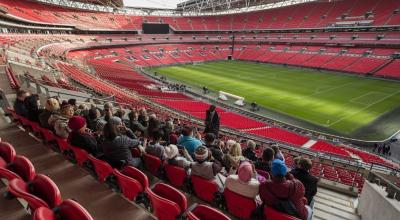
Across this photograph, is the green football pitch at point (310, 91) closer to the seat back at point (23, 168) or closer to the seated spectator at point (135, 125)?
the seated spectator at point (135, 125)

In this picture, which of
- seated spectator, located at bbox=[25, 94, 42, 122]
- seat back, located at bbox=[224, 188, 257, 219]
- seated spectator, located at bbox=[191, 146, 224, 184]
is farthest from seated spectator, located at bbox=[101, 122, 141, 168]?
seated spectator, located at bbox=[25, 94, 42, 122]

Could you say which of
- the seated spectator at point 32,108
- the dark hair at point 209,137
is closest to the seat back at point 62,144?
the seated spectator at point 32,108

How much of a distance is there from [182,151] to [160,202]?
1983 millimetres

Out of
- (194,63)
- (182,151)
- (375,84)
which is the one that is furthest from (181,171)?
(194,63)

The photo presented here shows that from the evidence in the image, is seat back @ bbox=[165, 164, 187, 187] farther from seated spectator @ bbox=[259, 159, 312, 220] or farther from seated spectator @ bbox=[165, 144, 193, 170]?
seated spectator @ bbox=[259, 159, 312, 220]

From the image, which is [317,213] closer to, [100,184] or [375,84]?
[100,184]

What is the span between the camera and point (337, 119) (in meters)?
20.2

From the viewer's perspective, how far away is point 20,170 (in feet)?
11.5

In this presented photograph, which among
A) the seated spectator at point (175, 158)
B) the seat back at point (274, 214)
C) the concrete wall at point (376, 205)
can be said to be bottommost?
the concrete wall at point (376, 205)

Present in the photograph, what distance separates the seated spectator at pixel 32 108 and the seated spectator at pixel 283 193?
5715 millimetres

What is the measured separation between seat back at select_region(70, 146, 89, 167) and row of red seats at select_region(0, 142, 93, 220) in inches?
42.1

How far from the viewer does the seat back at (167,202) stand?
3.11m

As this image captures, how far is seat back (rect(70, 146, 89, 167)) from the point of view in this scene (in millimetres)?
4640

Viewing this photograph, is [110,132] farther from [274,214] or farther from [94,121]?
[274,214]
